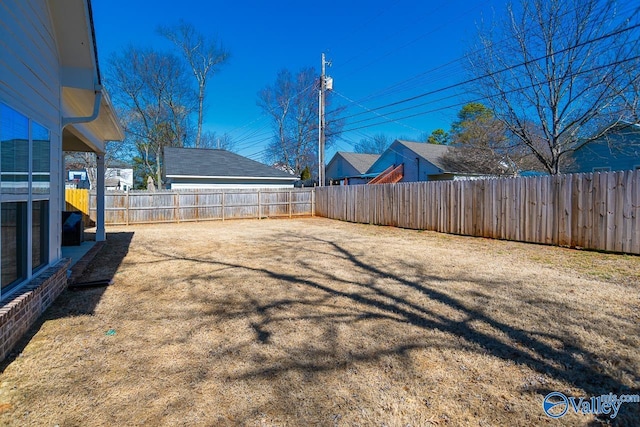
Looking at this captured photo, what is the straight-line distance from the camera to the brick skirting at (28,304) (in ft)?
8.65

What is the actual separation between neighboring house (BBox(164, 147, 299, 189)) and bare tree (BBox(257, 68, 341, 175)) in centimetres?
898

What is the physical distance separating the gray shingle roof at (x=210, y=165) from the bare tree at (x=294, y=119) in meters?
8.94

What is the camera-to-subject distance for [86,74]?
4684mm

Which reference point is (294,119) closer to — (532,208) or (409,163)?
(409,163)

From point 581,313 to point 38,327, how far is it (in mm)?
5274

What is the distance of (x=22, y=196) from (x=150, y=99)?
25097 mm

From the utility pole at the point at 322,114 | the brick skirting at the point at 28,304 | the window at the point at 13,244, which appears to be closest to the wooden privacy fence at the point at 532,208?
the utility pole at the point at 322,114

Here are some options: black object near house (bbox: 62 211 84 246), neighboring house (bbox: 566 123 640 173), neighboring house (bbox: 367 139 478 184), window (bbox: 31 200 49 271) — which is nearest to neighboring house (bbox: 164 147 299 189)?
neighboring house (bbox: 367 139 478 184)

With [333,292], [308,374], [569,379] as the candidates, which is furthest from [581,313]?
[308,374]

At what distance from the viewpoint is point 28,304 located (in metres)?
3.12

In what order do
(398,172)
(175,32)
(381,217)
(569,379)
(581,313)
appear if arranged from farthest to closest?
(175,32) → (398,172) → (381,217) → (581,313) → (569,379)

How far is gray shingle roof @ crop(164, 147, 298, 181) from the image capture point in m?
18.0

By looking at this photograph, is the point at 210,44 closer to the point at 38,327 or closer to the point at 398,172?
the point at 398,172

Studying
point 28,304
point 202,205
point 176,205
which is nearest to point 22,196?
point 28,304
